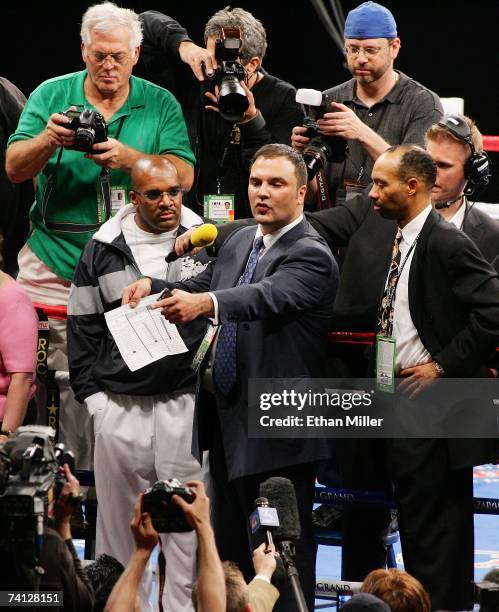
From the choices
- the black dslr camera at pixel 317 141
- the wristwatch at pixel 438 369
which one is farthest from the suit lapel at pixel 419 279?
the black dslr camera at pixel 317 141

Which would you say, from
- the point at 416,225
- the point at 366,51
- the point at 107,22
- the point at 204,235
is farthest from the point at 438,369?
the point at 107,22

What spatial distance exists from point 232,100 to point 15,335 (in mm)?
1198

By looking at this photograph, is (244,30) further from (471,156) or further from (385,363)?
(385,363)

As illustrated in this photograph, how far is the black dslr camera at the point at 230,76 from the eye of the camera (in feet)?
15.9

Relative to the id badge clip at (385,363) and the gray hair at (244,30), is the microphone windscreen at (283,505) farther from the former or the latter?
the gray hair at (244,30)

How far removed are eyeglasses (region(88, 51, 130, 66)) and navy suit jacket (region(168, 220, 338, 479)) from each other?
1.19 m

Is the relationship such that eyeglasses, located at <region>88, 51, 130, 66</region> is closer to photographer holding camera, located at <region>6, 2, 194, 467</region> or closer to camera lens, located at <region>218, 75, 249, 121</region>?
photographer holding camera, located at <region>6, 2, 194, 467</region>

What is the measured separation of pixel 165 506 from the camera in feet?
10.7

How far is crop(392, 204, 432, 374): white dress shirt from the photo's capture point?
4.32 meters

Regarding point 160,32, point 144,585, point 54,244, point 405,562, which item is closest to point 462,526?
point 405,562

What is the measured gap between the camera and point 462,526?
430 cm

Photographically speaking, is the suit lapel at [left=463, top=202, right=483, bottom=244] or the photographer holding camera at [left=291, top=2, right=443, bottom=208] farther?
the photographer holding camera at [left=291, top=2, right=443, bottom=208]

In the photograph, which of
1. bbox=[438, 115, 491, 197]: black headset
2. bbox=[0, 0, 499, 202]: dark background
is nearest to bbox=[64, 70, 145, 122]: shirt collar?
bbox=[438, 115, 491, 197]: black headset

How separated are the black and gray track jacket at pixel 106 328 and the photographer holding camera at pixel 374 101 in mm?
611
